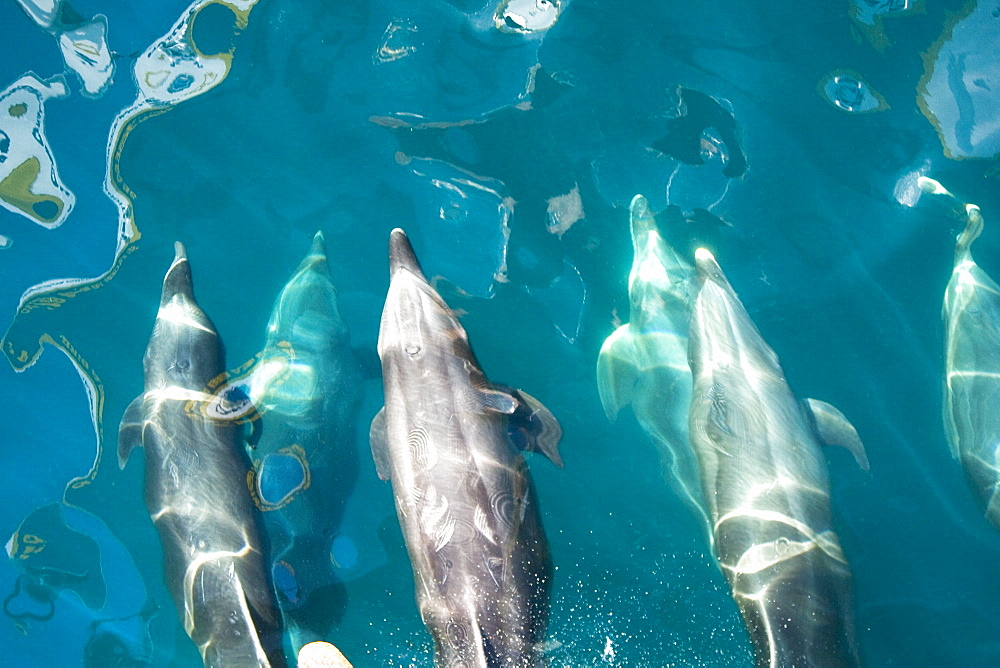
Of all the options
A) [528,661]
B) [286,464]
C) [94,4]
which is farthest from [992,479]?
[94,4]

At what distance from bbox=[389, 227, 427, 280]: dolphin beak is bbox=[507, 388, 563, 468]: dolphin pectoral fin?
4.89 feet

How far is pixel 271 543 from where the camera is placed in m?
6.00

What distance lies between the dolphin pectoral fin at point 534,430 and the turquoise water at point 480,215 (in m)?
1.17

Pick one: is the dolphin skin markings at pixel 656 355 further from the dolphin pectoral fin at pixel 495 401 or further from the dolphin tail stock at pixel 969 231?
the dolphin tail stock at pixel 969 231

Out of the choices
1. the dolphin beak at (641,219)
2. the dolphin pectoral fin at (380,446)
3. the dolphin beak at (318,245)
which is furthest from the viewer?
the dolphin beak at (318,245)

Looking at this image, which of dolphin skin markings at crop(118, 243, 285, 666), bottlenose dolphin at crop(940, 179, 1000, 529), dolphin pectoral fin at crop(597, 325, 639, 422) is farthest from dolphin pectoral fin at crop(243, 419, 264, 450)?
bottlenose dolphin at crop(940, 179, 1000, 529)

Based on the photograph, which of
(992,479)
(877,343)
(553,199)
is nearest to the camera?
(992,479)

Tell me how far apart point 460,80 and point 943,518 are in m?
6.30

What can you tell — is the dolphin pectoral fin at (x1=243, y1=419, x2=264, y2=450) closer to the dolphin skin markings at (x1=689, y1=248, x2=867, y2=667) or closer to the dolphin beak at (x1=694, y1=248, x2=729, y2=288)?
the dolphin skin markings at (x1=689, y1=248, x2=867, y2=667)

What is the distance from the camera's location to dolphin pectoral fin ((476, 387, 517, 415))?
199 inches

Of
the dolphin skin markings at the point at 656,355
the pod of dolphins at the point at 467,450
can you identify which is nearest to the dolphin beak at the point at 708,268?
the pod of dolphins at the point at 467,450

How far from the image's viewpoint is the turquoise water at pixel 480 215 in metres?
6.56

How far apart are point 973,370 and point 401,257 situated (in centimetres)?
528

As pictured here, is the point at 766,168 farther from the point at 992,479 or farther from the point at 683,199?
the point at 992,479
